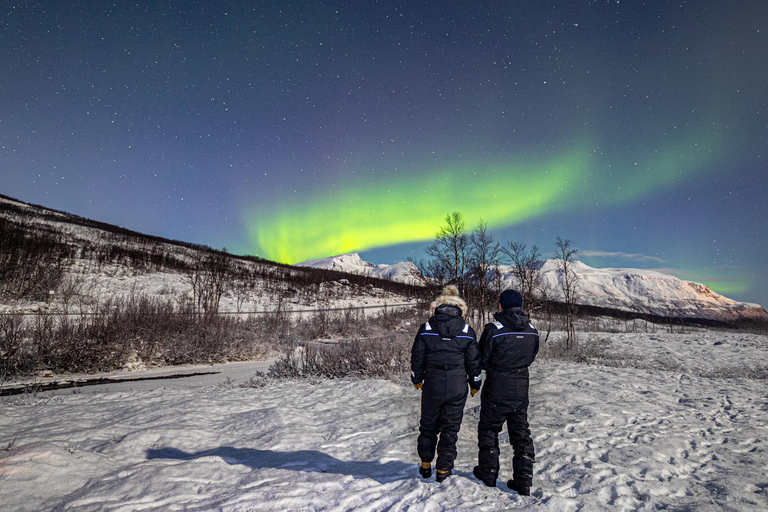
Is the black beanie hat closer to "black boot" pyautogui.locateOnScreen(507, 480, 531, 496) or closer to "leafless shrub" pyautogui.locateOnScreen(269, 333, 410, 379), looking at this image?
"black boot" pyautogui.locateOnScreen(507, 480, 531, 496)

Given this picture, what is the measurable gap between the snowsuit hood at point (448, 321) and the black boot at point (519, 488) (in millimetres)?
1759

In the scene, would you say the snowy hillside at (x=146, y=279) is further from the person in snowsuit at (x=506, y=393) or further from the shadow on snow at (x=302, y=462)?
the person in snowsuit at (x=506, y=393)

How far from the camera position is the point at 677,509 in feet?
11.9

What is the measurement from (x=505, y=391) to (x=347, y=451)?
2.62 metres

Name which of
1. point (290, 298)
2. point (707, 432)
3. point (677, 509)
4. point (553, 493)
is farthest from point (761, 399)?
point (290, 298)

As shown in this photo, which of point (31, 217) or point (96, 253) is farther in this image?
point (31, 217)

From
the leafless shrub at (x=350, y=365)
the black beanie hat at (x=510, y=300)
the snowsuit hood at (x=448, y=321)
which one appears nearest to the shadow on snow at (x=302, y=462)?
the snowsuit hood at (x=448, y=321)

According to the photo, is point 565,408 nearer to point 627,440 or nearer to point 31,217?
point 627,440

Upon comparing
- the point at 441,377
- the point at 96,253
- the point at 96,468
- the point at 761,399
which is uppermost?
the point at 96,253

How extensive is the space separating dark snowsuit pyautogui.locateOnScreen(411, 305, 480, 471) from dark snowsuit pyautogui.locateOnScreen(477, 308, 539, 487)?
192 mm

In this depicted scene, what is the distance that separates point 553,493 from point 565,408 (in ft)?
13.2

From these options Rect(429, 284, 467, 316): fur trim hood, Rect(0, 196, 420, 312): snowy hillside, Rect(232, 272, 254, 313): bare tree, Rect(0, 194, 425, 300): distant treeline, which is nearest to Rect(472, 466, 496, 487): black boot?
Rect(429, 284, 467, 316): fur trim hood

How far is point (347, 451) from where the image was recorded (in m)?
5.24

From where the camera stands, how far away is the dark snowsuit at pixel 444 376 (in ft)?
13.4
